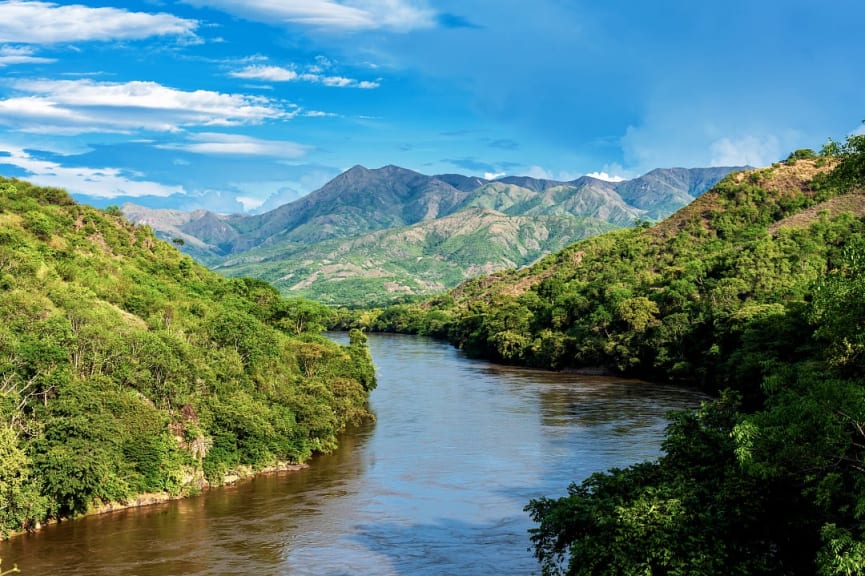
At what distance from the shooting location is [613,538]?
28.0 m

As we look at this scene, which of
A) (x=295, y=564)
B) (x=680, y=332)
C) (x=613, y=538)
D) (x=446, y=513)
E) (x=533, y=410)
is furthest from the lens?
(x=680, y=332)

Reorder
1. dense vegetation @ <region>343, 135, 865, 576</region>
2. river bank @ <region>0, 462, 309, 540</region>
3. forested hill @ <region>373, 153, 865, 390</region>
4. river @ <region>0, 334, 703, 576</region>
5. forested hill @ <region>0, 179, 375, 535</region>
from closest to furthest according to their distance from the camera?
dense vegetation @ <region>343, 135, 865, 576</region> < river @ <region>0, 334, 703, 576</region> < forested hill @ <region>0, 179, 375, 535</region> < river bank @ <region>0, 462, 309, 540</region> < forested hill @ <region>373, 153, 865, 390</region>

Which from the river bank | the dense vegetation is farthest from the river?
the dense vegetation

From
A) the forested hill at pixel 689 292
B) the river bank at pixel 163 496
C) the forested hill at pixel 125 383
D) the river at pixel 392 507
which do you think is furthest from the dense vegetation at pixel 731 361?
the forested hill at pixel 125 383

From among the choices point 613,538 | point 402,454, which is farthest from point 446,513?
point 613,538

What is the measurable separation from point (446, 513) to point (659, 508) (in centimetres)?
2293

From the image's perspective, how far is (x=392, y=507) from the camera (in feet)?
167

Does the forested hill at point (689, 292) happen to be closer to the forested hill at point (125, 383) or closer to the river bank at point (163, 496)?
the forested hill at point (125, 383)

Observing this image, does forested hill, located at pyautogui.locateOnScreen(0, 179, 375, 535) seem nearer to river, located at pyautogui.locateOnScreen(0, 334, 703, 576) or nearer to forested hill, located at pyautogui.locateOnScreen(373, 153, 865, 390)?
river, located at pyautogui.locateOnScreen(0, 334, 703, 576)

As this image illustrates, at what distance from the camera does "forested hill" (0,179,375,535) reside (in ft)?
147

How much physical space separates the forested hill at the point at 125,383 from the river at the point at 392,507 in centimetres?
246

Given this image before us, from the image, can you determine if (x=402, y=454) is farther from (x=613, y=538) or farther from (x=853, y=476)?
(x=853, y=476)

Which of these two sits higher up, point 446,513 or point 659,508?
point 659,508

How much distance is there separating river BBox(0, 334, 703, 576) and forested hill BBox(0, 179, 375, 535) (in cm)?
246
